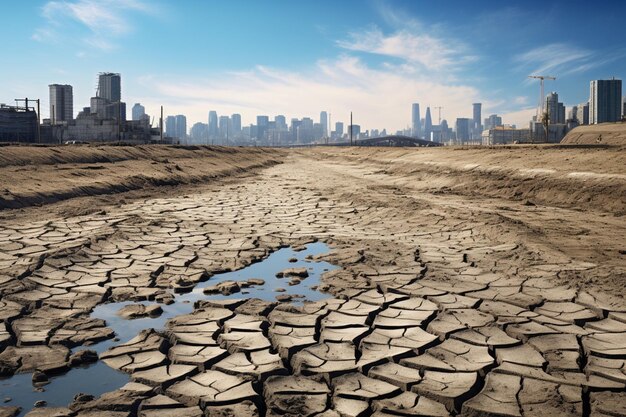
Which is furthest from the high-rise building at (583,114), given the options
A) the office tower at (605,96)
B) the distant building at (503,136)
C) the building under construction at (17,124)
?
the building under construction at (17,124)

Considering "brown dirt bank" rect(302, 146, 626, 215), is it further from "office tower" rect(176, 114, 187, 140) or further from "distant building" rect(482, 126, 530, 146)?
"office tower" rect(176, 114, 187, 140)

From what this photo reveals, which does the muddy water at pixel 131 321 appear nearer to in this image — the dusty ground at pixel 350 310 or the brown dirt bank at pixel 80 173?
the dusty ground at pixel 350 310

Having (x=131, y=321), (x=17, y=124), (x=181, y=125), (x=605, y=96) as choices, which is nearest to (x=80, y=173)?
(x=131, y=321)

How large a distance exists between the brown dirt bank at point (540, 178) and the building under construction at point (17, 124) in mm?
30329

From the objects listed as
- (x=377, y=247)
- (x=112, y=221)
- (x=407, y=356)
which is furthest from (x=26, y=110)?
(x=407, y=356)

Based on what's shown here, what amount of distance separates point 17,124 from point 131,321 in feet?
129

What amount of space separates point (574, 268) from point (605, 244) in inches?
63.8

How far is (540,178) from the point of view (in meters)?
12.7

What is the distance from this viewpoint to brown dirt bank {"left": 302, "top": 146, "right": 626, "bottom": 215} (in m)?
10.5

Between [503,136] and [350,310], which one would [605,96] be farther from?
[350,310]

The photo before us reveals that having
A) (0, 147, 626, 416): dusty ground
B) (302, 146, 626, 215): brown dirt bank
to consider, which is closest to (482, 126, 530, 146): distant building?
(302, 146, 626, 215): brown dirt bank

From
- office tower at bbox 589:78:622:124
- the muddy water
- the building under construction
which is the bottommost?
the muddy water

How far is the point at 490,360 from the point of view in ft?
10.8

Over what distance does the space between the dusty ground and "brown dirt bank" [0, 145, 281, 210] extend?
12.4 inches
